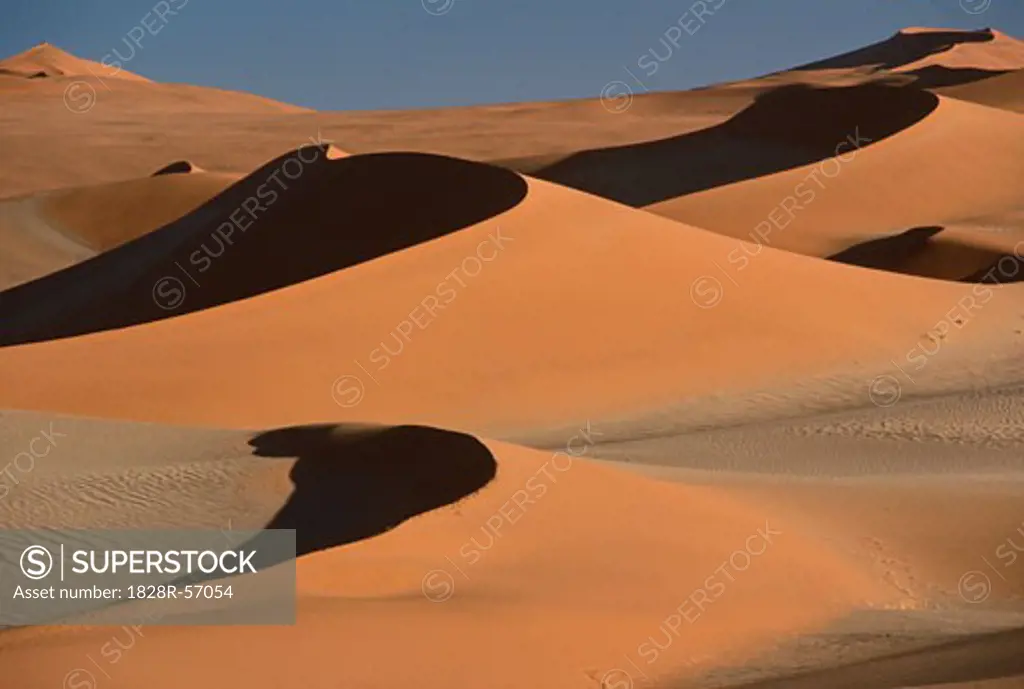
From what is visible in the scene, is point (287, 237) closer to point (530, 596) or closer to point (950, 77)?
point (530, 596)

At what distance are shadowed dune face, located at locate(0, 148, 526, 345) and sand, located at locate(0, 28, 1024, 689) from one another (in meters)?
0.06

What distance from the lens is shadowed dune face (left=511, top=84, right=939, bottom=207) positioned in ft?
98.1

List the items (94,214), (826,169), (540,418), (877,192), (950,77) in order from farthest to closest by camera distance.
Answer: (950,77) < (94,214) < (826,169) < (877,192) < (540,418)

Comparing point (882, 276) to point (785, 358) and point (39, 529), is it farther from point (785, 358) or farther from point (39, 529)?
point (39, 529)

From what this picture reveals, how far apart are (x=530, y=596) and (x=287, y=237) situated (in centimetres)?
1198

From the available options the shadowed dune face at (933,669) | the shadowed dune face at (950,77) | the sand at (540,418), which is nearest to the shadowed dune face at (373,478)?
the sand at (540,418)

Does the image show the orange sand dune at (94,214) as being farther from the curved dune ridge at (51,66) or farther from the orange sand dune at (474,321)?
Result: the curved dune ridge at (51,66)

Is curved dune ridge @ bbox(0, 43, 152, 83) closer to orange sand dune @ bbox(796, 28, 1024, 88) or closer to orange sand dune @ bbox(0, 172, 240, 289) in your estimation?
orange sand dune @ bbox(796, 28, 1024, 88)

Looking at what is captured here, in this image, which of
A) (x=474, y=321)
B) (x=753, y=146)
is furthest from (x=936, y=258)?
(x=753, y=146)

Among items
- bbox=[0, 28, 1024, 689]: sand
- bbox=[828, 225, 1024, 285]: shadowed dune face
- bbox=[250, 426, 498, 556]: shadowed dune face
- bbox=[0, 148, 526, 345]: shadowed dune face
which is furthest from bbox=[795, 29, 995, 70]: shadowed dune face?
bbox=[250, 426, 498, 556]: shadowed dune face

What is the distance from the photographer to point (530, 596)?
5.72 meters

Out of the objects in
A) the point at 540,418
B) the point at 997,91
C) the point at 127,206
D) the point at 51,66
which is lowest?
the point at 540,418

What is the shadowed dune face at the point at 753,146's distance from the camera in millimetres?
29891

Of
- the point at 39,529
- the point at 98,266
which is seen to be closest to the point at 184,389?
the point at 39,529
